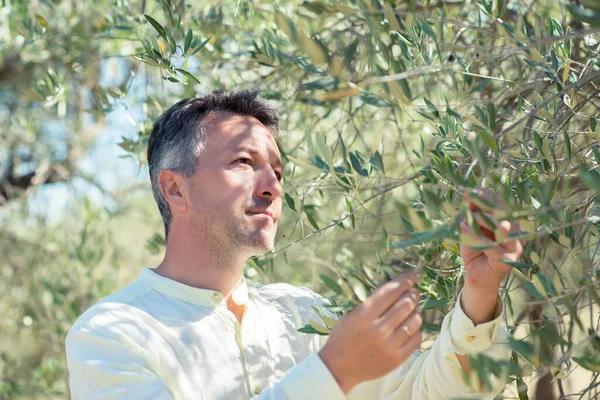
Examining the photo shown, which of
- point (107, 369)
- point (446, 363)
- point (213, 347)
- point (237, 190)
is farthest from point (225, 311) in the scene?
point (446, 363)

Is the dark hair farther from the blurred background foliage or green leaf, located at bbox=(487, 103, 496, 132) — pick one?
green leaf, located at bbox=(487, 103, 496, 132)

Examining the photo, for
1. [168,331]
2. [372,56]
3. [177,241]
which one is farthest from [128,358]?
[372,56]

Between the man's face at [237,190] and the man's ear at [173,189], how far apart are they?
34 millimetres

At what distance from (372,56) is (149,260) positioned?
4625 mm

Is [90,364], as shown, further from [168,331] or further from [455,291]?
[455,291]

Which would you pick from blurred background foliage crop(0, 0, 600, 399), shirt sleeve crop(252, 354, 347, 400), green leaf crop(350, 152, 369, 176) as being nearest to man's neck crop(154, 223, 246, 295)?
blurred background foliage crop(0, 0, 600, 399)

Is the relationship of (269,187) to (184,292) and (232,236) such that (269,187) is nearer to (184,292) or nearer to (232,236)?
(232,236)

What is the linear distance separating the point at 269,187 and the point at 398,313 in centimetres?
90

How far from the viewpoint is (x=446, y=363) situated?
1.74 meters

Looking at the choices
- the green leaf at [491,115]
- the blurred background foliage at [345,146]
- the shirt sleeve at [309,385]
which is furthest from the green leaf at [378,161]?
the shirt sleeve at [309,385]

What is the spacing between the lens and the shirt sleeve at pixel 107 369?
5.59 ft

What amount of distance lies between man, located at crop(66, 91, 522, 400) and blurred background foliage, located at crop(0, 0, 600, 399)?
3.8 inches

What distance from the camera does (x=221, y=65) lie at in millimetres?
3129

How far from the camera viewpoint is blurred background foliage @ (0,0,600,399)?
143 cm
